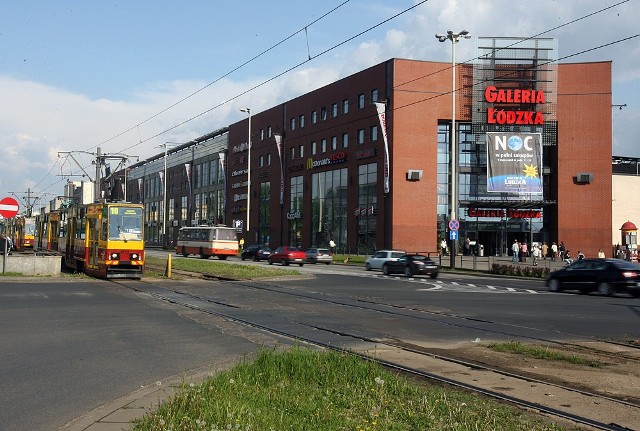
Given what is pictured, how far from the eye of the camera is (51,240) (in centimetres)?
3991

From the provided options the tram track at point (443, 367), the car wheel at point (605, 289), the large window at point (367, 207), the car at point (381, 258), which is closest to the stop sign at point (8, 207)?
the tram track at point (443, 367)

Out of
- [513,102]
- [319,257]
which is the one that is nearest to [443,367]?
[319,257]

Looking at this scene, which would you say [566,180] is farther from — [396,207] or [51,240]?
[51,240]

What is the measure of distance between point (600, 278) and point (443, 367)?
18541 mm

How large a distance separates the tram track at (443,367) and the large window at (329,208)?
4892 centimetres

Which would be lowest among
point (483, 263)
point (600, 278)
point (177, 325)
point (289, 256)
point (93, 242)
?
point (483, 263)

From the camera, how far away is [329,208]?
229ft

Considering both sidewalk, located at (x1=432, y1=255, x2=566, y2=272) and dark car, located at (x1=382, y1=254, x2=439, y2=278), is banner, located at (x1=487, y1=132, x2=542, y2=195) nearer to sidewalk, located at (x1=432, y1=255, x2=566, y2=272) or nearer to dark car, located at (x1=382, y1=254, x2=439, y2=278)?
sidewalk, located at (x1=432, y1=255, x2=566, y2=272)

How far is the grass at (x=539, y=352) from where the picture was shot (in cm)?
1048

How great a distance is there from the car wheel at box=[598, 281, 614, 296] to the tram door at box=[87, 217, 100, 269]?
63.3ft

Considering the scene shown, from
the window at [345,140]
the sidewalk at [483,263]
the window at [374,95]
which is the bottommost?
the sidewalk at [483,263]

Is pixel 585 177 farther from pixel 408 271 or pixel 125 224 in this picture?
pixel 125 224

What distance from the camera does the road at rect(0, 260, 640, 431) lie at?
847 cm

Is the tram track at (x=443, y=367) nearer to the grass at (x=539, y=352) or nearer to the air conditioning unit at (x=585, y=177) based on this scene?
the grass at (x=539, y=352)
